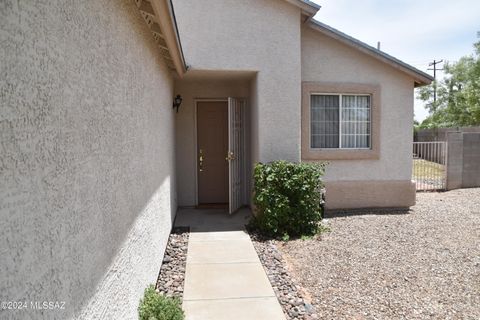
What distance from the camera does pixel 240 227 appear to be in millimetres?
8312

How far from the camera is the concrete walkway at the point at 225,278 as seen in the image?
442 cm

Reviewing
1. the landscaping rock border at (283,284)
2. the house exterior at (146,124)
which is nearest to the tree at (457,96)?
the house exterior at (146,124)

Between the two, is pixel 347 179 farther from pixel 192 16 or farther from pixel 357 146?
pixel 192 16

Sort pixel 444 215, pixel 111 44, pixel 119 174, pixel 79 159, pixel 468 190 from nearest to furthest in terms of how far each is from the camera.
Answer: pixel 79 159
pixel 111 44
pixel 119 174
pixel 444 215
pixel 468 190

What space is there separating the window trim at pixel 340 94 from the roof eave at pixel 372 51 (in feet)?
2.52

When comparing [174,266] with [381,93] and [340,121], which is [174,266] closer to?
[340,121]

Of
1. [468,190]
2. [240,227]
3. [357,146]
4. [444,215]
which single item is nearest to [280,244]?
[240,227]

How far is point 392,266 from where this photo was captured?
19.0 ft

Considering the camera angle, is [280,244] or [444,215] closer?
[280,244]

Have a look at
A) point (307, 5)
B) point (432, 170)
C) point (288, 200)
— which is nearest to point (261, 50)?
point (307, 5)

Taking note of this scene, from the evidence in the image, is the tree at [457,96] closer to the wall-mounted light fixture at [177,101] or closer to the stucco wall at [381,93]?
the stucco wall at [381,93]

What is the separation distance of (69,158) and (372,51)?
9083 mm

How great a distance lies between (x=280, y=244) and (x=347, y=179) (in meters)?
3.58

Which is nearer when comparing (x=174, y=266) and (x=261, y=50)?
(x=174, y=266)
